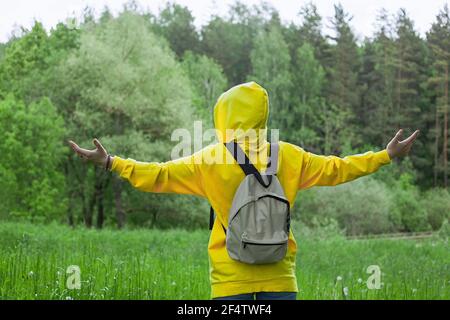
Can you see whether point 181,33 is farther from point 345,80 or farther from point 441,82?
point 441,82

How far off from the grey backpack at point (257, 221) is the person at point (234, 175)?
2.9 inches

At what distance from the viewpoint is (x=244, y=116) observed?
3764mm

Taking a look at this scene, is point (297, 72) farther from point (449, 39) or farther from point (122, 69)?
point (122, 69)

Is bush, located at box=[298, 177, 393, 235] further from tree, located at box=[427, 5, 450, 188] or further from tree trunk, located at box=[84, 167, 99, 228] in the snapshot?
tree, located at box=[427, 5, 450, 188]

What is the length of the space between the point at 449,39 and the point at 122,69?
27.6 metres

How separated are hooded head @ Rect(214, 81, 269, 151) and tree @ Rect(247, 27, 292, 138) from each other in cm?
4978

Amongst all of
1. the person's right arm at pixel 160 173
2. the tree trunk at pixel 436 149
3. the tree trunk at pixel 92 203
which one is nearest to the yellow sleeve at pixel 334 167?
the person's right arm at pixel 160 173

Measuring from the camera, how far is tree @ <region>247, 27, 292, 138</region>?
54000mm

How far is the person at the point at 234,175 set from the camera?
3.68m

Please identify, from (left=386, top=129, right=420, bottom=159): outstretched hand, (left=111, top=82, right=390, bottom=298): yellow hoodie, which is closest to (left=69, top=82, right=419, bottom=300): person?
(left=111, top=82, right=390, bottom=298): yellow hoodie

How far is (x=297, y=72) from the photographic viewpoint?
56.0 meters

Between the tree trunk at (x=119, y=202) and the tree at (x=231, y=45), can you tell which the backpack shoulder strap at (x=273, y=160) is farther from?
the tree at (x=231, y=45)

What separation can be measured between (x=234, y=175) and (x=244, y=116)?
12.6 inches
